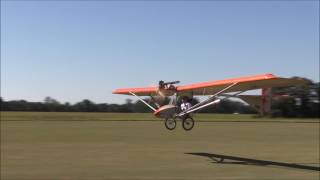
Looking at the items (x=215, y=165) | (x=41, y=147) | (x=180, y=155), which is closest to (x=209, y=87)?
(x=215, y=165)

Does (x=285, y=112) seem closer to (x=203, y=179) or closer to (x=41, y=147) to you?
(x=41, y=147)

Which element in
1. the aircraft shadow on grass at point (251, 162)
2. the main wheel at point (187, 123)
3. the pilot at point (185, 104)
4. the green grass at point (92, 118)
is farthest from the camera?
the green grass at point (92, 118)

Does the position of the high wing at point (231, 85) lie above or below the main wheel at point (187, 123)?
above

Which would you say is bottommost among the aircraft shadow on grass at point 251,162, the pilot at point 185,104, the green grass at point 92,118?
the aircraft shadow on grass at point 251,162

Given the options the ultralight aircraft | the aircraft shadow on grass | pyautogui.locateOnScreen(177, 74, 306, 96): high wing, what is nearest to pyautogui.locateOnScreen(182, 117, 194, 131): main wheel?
the ultralight aircraft

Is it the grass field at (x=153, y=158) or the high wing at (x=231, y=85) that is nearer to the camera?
the high wing at (x=231, y=85)

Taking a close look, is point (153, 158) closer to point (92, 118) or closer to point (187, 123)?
point (187, 123)

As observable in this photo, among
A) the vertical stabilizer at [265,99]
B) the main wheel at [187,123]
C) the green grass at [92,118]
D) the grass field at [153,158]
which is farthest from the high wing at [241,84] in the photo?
the green grass at [92,118]

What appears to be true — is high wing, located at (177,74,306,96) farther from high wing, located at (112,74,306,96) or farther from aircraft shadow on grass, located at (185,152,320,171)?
aircraft shadow on grass, located at (185,152,320,171)

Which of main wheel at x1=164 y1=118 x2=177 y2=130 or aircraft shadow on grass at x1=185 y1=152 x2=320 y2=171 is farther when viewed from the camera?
aircraft shadow on grass at x1=185 y1=152 x2=320 y2=171

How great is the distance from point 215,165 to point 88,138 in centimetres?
3797

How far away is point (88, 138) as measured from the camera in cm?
8600

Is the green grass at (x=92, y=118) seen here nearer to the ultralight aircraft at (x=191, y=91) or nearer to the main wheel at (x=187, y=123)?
the ultralight aircraft at (x=191, y=91)

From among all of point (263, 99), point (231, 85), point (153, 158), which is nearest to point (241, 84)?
point (231, 85)
